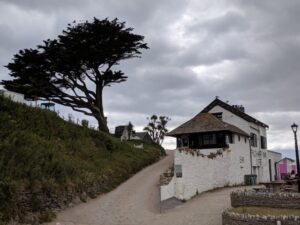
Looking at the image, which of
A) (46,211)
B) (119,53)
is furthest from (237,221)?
(119,53)

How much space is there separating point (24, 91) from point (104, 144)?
12.0 meters

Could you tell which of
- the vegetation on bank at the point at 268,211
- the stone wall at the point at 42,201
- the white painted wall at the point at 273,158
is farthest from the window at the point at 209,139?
the vegetation on bank at the point at 268,211

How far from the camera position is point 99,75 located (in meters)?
42.2

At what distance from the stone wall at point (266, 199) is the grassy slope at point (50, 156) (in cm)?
786

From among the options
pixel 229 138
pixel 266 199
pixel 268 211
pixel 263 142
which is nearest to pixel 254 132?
pixel 263 142

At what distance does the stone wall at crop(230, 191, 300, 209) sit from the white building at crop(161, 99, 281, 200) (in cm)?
462

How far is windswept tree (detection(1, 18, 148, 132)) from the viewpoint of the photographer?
131ft

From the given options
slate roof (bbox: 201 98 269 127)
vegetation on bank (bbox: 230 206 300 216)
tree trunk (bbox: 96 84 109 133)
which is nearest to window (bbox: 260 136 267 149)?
slate roof (bbox: 201 98 269 127)

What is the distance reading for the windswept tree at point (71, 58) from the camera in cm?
3991

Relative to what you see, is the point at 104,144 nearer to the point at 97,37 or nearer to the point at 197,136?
the point at 197,136

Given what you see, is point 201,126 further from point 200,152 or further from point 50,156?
point 50,156

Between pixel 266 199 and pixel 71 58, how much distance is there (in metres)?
25.2

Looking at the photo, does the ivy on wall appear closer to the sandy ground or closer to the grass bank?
the sandy ground

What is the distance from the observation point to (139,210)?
70.8 feet
